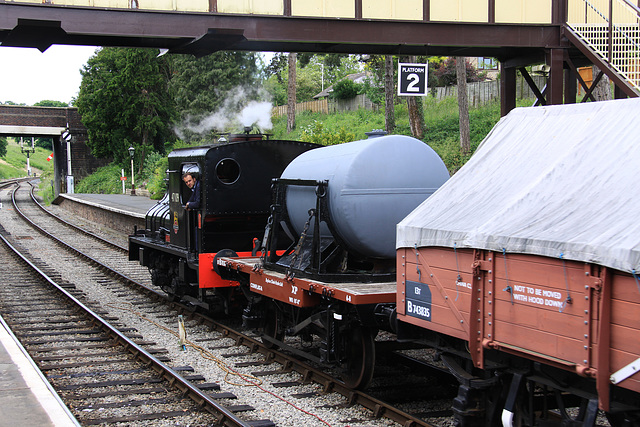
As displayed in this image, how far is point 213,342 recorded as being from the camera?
10.5 meters

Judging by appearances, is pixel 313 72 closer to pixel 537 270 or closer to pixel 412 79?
pixel 412 79

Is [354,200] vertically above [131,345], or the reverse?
[354,200]

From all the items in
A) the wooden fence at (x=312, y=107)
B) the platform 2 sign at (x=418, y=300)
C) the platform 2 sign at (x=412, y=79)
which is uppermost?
the wooden fence at (x=312, y=107)

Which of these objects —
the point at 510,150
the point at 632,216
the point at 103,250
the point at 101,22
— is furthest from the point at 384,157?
the point at 103,250

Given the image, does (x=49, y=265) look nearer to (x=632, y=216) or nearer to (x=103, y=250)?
(x=103, y=250)

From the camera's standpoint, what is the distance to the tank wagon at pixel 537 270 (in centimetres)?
414

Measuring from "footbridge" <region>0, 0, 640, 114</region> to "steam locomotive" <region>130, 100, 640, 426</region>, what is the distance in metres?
4.91

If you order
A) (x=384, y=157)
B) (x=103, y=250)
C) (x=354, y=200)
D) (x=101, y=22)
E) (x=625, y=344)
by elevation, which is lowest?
(x=103, y=250)

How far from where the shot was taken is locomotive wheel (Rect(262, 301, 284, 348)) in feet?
31.0

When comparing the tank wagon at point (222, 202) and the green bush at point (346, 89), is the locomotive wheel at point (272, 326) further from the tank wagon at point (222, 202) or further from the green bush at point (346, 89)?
the green bush at point (346, 89)

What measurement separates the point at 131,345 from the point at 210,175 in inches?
114

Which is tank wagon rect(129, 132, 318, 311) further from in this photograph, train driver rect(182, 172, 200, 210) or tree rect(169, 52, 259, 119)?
tree rect(169, 52, 259, 119)

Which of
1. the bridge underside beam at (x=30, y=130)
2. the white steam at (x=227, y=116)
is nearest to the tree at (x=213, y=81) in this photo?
the white steam at (x=227, y=116)

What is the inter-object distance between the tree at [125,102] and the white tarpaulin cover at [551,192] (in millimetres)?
50481
